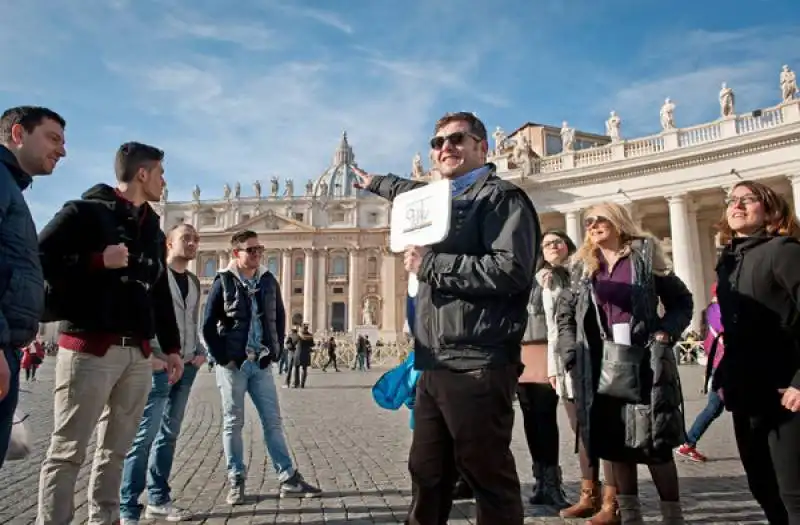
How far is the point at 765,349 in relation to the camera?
297 cm

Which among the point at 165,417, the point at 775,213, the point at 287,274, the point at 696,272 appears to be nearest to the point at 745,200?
the point at 775,213

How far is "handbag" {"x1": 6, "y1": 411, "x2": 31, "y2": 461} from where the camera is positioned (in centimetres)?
250

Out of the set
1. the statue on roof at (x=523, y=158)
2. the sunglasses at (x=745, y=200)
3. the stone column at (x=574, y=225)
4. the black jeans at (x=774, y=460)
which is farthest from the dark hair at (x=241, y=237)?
the statue on roof at (x=523, y=158)

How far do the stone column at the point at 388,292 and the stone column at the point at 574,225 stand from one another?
101 feet

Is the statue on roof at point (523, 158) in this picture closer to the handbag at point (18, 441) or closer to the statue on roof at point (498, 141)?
the statue on roof at point (498, 141)

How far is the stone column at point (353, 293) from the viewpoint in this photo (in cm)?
6625

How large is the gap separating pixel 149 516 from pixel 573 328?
3181mm

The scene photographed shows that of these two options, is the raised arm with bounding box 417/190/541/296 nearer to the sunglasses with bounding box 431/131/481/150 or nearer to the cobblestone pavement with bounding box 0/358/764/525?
the sunglasses with bounding box 431/131/481/150

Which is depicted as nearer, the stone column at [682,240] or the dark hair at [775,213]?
the dark hair at [775,213]

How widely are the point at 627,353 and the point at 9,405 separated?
9.66ft

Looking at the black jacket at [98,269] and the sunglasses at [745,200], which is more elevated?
the sunglasses at [745,200]

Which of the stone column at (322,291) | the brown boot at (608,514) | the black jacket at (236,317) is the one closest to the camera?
the brown boot at (608,514)

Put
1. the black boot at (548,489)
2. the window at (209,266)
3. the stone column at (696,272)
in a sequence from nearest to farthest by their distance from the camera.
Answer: the black boot at (548,489) → the stone column at (696,272) → the window at (209,266)

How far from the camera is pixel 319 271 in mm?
68938
